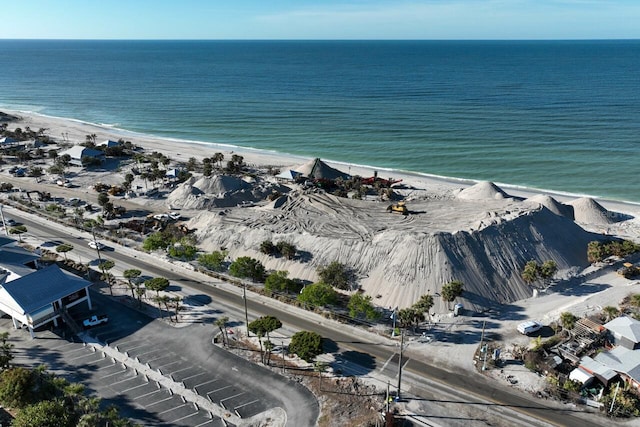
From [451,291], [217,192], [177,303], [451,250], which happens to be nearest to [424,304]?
[451,291]

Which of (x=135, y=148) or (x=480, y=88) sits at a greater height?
(x=480, y=88)

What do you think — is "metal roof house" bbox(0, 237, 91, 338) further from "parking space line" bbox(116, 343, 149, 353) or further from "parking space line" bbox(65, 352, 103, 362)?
"parking space line" bbox(116, 343, 149, 353)

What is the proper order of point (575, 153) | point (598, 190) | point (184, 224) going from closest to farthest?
1. point (184, 224)
2. point (598, 190)
3. point (575, 153)

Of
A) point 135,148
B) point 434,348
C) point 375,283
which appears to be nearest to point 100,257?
point 375,283

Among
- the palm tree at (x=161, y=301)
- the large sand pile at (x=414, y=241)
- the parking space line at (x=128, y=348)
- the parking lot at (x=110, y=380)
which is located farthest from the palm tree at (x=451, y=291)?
the parking space line at (x=128, y=348)

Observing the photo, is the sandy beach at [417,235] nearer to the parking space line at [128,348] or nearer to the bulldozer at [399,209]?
the bulldozer at [399,209]

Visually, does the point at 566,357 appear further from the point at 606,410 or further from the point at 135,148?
the point at 135,148

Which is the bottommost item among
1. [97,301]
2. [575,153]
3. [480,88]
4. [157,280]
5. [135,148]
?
[97,301]

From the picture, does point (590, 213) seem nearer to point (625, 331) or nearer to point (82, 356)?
point (625, 331)

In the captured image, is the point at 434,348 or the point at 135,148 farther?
the point at 135,148

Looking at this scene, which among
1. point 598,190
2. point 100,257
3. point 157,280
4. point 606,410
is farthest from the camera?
point 598,190
